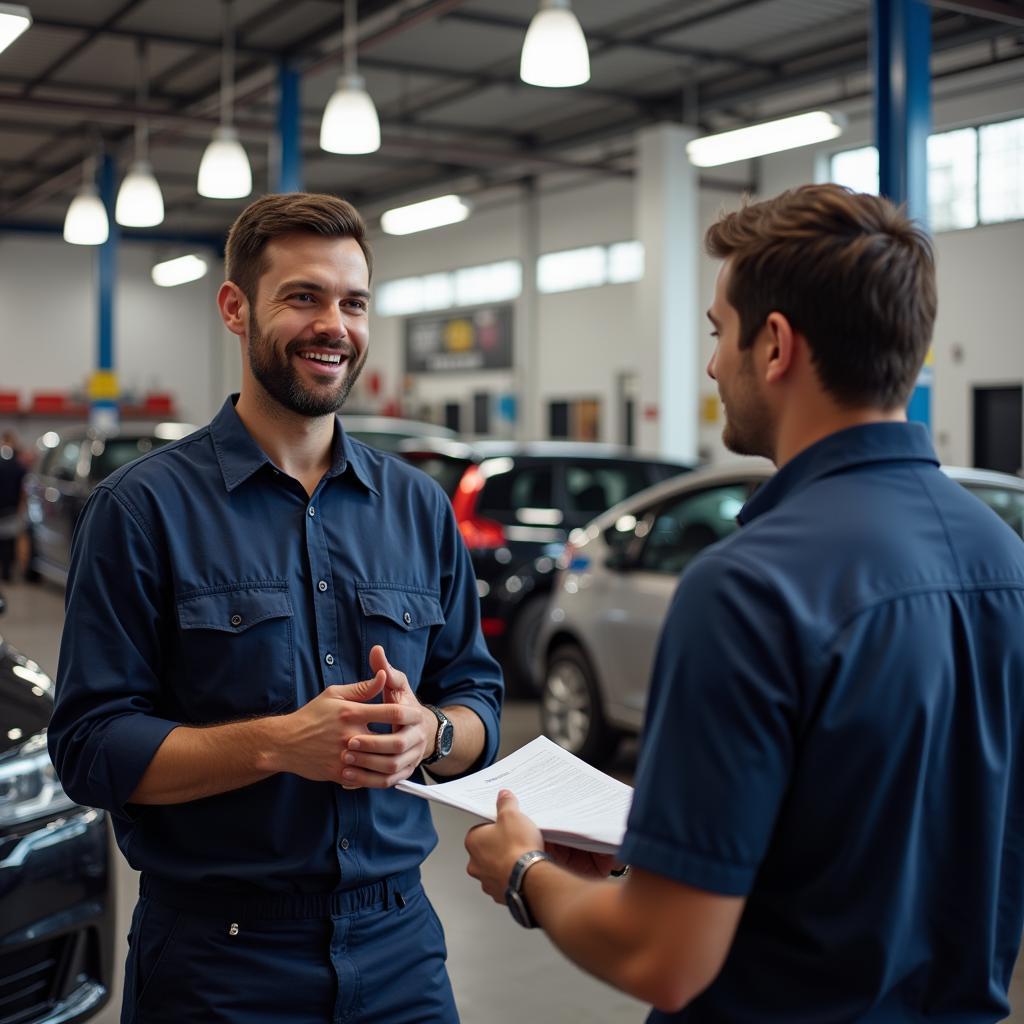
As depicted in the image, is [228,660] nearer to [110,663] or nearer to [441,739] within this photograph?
[110,663]

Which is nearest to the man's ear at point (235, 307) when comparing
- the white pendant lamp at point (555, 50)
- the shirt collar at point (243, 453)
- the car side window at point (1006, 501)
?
the shirt collar at point (243, 453)

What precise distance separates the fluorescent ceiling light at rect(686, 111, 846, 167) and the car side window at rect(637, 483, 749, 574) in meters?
5.39

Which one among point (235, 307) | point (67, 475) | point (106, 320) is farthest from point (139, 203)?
point (235, 307)

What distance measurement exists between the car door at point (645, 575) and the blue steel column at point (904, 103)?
182 centimetres

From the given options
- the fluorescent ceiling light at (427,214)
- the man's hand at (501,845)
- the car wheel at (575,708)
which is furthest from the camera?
the fluorescent ceiling light at (427,214)

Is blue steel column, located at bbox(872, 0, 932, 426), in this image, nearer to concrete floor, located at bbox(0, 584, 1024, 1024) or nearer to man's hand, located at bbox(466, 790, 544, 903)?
concrete floor, located at bbox(0, 584, 1024, 1024)

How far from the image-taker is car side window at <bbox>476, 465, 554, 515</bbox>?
794cm

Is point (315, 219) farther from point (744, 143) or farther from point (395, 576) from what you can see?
point (744, 143)

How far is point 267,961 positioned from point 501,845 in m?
0.54

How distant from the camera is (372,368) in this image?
24.5 metres

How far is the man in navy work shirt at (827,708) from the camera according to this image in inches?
44.9

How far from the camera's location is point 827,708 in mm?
1148

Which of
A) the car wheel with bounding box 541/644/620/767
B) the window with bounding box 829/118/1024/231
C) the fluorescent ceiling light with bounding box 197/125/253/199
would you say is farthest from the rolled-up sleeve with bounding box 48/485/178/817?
the window with bounding box 829/118/1024/231

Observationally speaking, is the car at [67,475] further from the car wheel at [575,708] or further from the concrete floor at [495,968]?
the concrete floor at [495,968]
